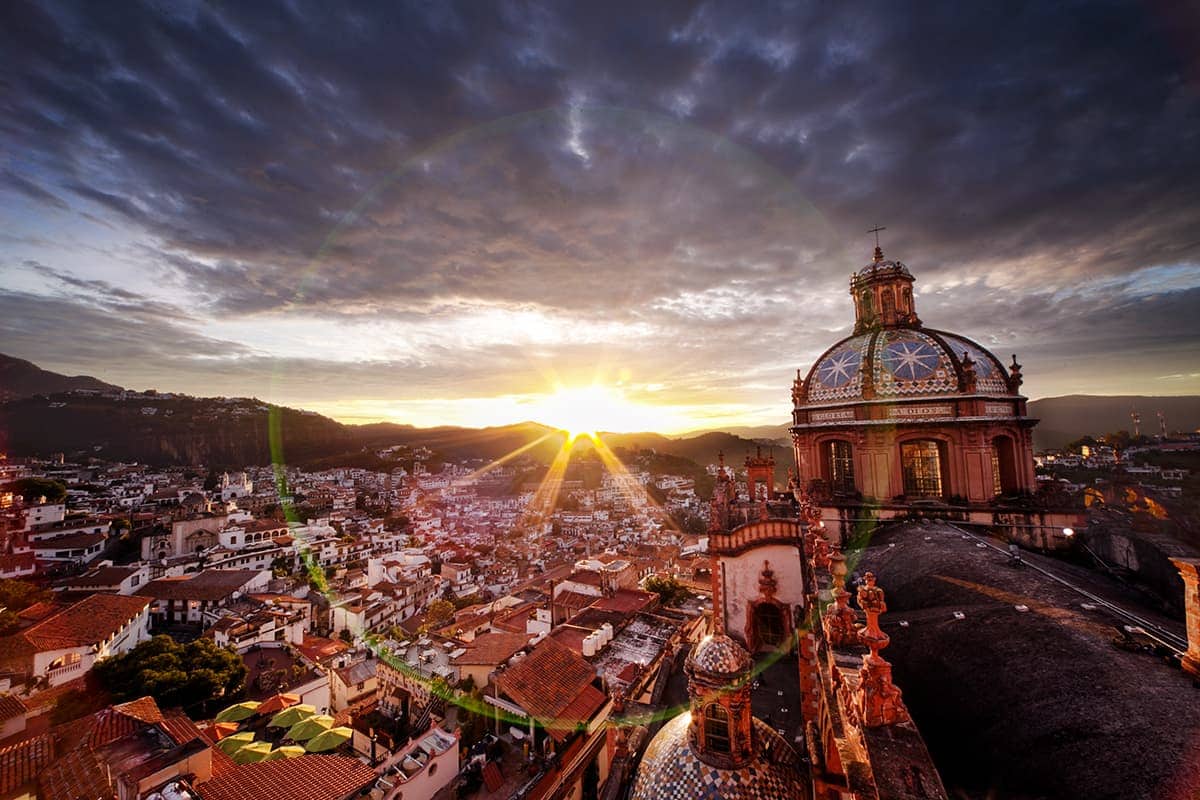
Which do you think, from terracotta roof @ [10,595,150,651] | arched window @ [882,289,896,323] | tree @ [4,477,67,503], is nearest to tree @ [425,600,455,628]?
terracotta roof @ [10,595,150,651]

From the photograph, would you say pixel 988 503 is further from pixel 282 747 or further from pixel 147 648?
pixel 147 648

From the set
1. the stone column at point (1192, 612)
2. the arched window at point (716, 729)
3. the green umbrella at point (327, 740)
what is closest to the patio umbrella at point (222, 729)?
the green umbrella at point (327, 740)

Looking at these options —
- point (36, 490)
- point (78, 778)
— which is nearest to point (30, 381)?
point (36, 490)

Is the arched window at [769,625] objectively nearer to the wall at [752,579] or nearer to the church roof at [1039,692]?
the wall at [752,579]

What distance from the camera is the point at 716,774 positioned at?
6602 mm

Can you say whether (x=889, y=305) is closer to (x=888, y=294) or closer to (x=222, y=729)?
(x=888, y=294)

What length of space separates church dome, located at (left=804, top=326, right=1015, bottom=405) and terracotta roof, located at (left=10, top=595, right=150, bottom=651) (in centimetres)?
3206

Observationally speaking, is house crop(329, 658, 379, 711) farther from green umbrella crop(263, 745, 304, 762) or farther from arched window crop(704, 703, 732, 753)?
arched window crop(704, 703, 732, 753)

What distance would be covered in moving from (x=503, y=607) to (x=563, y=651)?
62.0ft

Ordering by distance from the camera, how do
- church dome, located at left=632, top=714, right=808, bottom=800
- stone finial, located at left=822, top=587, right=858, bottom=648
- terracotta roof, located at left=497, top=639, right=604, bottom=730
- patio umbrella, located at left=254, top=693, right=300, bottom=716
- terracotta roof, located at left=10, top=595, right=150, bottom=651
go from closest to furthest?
stone finial, located at left=822, top=587, right=858, bottom=648, church dome, located at left=632, top=714, right=808, bottom=800, terracotta roof, located at left=497, top=639, right=604, bottom=730, patio umbrella, located at left=254, top=693, right=300, bottom=716, terracotta roof, located at left=10, top=595, right=150, bottom=651

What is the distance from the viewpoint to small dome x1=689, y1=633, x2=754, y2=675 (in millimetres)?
6902

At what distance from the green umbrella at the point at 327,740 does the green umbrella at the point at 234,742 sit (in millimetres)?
2116

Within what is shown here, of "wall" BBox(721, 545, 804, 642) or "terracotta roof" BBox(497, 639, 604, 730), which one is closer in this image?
"wall" BBox(721, 545, 804, 642)

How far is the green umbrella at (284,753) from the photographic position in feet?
45.7
